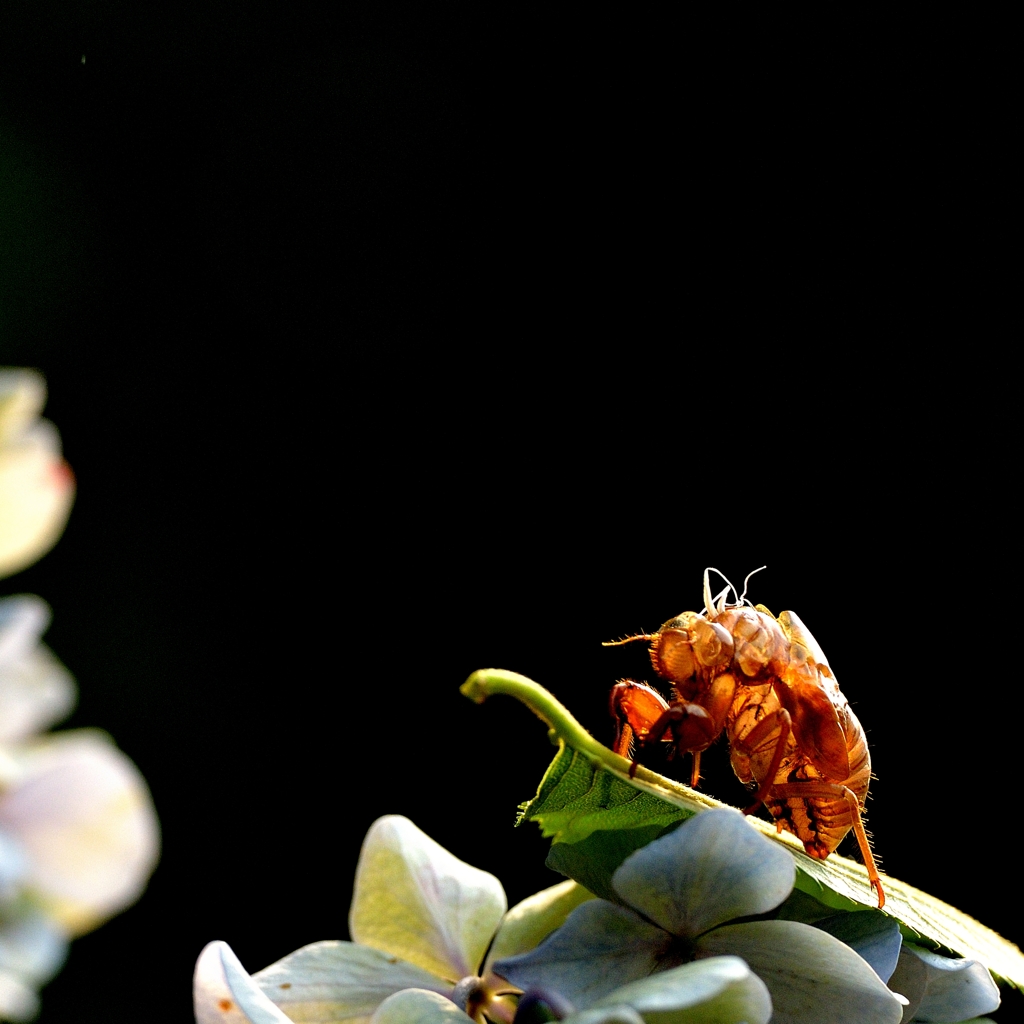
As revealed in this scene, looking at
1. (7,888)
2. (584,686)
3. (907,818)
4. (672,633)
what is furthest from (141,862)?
(907,818)

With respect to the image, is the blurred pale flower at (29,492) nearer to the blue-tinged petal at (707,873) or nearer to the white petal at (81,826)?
the white petal at (81,826)

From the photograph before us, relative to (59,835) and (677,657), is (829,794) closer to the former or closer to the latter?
(677,657)

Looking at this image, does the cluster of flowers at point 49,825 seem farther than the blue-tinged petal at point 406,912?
No

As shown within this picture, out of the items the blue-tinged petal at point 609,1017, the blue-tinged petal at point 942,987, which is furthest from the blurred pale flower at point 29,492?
the blue-tinged petal at point 942,987

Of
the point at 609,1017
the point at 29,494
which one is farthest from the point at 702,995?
the point at 29,494

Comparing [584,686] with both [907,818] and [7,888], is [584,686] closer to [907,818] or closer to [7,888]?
[907,818]

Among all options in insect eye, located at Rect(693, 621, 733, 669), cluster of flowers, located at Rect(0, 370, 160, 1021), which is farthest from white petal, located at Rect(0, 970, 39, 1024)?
insect eye, located at Rect(693, 621, 733, 669)

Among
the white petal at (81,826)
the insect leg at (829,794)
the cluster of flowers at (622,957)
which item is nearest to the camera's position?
the white petal at (81,826)
